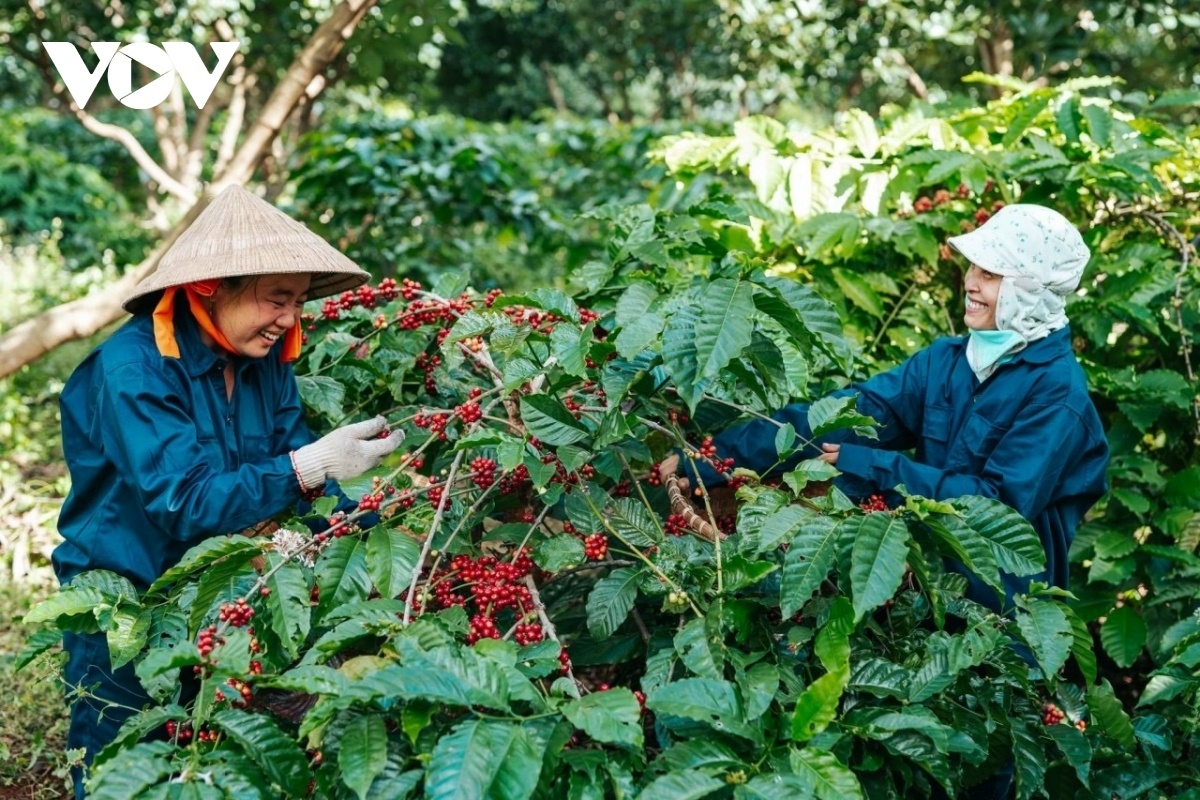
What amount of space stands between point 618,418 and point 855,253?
1631 mm

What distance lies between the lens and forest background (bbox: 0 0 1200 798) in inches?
127

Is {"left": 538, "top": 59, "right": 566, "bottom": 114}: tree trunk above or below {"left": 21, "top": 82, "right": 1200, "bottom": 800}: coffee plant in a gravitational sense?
below

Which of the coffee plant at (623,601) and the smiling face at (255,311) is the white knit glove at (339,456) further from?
the smiling face at (255,311)

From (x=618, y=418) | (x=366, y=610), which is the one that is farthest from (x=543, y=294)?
(x=366, y=610)

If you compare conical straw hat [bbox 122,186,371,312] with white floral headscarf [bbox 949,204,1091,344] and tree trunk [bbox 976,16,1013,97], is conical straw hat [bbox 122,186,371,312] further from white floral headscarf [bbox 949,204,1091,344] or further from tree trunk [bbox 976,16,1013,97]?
tree trunk [bbox 976,16,1013,97]

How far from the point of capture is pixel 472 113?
19.9m

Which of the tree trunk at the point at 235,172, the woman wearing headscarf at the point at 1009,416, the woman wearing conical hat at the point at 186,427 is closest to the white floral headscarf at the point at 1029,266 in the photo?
the woman wearing headscarf at the point at 1009,416

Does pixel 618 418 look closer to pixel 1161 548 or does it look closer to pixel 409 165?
pixel 1161 548

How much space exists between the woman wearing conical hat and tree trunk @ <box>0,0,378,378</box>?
1.60 meters

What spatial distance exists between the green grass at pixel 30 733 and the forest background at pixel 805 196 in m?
0.01

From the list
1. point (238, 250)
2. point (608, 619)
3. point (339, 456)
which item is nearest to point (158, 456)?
point (339, 456)

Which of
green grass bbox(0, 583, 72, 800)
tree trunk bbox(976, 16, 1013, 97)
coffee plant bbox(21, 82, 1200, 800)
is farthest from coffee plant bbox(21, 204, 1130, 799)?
tree trunk bbox(976, 16, 1013, 97)

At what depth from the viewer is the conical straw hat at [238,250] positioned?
7.38 feet

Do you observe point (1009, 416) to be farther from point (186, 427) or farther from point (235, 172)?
point (235, 172)
